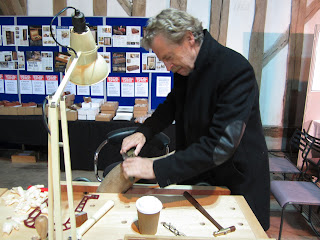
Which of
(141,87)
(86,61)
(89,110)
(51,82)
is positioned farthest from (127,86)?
(86,61)

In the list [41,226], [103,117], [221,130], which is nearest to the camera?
[41,226]

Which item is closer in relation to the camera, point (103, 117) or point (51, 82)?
point (103, 117)

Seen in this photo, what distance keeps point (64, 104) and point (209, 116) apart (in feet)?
2.50

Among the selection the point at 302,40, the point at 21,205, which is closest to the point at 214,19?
the point at 302,40

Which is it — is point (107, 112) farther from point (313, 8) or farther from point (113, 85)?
point (313, 8)

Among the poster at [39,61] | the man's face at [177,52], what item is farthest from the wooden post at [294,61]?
the poster at [39,61]

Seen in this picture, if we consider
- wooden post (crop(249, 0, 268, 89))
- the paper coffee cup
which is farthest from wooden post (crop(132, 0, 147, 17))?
the paper coffee cup

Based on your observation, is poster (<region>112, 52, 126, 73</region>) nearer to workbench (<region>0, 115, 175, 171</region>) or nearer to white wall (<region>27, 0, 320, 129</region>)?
white wall (<region>27, 0, 320, 129</region>)

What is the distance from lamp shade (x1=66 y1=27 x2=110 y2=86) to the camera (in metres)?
0.91

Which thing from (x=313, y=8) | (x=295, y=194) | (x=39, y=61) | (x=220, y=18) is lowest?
(x=295, y=194)

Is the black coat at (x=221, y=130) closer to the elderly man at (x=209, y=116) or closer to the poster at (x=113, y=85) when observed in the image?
the elderly man at (x=209, y=116)

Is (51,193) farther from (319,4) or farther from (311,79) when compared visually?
(319,4)

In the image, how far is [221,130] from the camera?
3.66 ft

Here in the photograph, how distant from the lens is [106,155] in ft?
12.5
